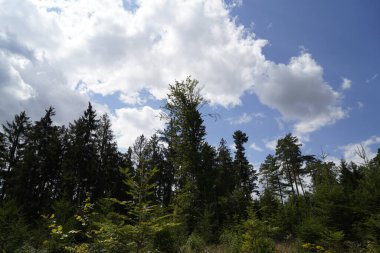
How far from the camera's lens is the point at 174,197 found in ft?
72.4

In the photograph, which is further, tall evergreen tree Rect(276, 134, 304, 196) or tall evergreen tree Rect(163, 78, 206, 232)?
tall evergreen tree Rect(276, 134, 304, 196)

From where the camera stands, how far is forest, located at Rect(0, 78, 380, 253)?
5615mm

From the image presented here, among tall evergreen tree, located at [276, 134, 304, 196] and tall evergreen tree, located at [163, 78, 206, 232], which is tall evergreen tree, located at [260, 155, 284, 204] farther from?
tall evergreen tree, located at [163, 78, 206, 232]

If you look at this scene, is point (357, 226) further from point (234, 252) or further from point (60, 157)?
point (60, 157)

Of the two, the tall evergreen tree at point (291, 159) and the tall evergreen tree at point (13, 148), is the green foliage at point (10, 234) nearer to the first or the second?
the tall evergreen tree at point (13, 148)

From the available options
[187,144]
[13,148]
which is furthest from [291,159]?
[13,148]

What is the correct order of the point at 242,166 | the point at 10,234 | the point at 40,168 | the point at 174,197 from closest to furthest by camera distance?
the point at 10,234, the point at 174,197, the point at 40,168, the point at 242,166

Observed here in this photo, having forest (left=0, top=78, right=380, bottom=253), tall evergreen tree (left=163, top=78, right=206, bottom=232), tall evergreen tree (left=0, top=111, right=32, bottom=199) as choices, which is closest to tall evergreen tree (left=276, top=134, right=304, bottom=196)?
forest (left=0, top=78, right=380, bottom=253)

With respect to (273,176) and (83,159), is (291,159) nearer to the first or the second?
(273,176)

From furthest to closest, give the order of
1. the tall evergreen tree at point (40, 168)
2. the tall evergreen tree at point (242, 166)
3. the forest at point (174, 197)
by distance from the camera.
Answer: the tall evergreen tree at point (242, 166), the tall evergreen tree at point (40, 168), the forest at point (174, 197)

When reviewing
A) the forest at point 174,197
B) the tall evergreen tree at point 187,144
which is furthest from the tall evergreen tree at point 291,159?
the tall evergreen tree at point 187,144

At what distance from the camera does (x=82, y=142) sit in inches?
1387

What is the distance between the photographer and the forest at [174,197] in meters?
5.62

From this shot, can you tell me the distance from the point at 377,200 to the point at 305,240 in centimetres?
393
